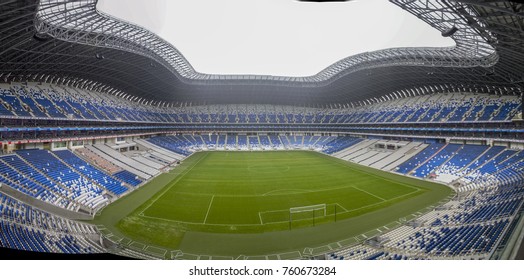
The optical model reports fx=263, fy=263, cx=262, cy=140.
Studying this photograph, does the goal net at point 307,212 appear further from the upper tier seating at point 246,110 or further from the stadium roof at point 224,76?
the upper tier seating at point 246,110

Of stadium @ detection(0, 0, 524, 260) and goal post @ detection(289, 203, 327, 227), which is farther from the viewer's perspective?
goal post @ detection(289, 203, 327, 227)

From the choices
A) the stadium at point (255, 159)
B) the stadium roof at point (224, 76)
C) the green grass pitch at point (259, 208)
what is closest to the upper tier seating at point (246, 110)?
the stadium at point (255, 159)

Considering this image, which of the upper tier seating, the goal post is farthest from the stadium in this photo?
the upper tier seating

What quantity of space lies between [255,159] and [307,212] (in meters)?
31.5

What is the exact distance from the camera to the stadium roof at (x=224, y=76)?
21.0 meters

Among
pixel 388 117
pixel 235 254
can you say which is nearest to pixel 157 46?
pixel 235 254

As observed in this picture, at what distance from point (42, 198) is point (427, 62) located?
49476mm

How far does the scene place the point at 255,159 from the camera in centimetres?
5450

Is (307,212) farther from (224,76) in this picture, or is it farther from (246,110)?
(246,110)

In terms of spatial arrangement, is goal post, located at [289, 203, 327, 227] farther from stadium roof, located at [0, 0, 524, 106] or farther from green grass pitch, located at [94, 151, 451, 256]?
stadium roof, located at [0, 0, 524, 106]

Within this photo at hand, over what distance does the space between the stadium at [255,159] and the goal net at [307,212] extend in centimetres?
18

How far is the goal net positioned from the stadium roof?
17.5m

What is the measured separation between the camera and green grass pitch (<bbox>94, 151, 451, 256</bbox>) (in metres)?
18.5

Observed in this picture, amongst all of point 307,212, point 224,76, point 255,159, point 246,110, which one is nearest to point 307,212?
point 307,212
